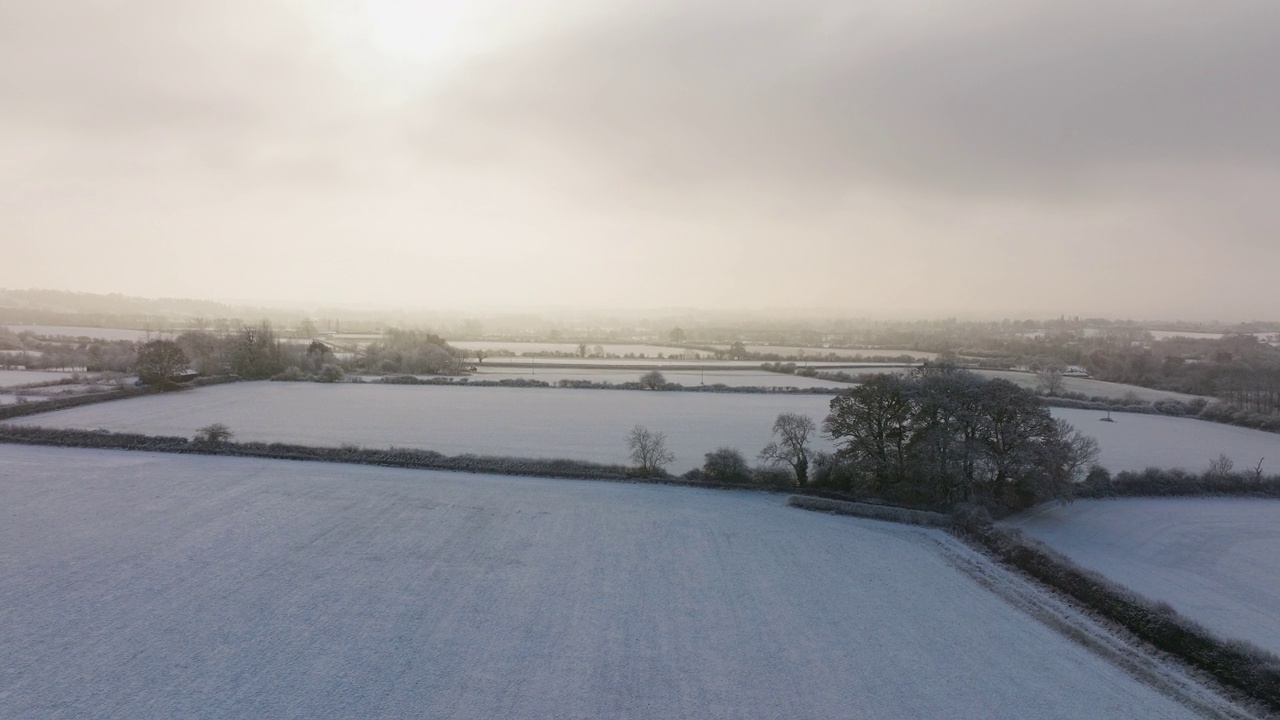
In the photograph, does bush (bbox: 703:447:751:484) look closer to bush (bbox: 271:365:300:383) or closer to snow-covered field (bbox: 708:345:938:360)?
bush (bbox: 271:365:300:383)

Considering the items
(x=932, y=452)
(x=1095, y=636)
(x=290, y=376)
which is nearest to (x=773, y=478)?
(x=932, y=452)

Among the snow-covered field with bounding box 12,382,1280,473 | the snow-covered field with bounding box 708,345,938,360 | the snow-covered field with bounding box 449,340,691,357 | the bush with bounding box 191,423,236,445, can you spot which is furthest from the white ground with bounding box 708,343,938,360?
the bush with bounding box 191,423,236,445

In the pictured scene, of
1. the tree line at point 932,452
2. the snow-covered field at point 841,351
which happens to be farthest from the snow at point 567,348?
the tree line at point 932,452

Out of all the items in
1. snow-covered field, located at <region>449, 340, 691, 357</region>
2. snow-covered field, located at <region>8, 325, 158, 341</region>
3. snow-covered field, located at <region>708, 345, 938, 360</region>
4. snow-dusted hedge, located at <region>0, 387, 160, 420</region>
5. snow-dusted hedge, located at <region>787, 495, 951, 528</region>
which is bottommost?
snow-dusted hedge, located at <region>787, 495, 951, 528</region>

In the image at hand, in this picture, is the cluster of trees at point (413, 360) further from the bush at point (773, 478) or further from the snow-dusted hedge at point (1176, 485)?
the snow-dusted hedge at point (1176, 485)

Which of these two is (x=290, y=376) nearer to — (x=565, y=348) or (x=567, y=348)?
(x=565, y=348)

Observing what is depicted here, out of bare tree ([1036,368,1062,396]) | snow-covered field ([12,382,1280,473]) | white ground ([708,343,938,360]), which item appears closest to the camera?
snow-covered field ([12,382,1280,473])
